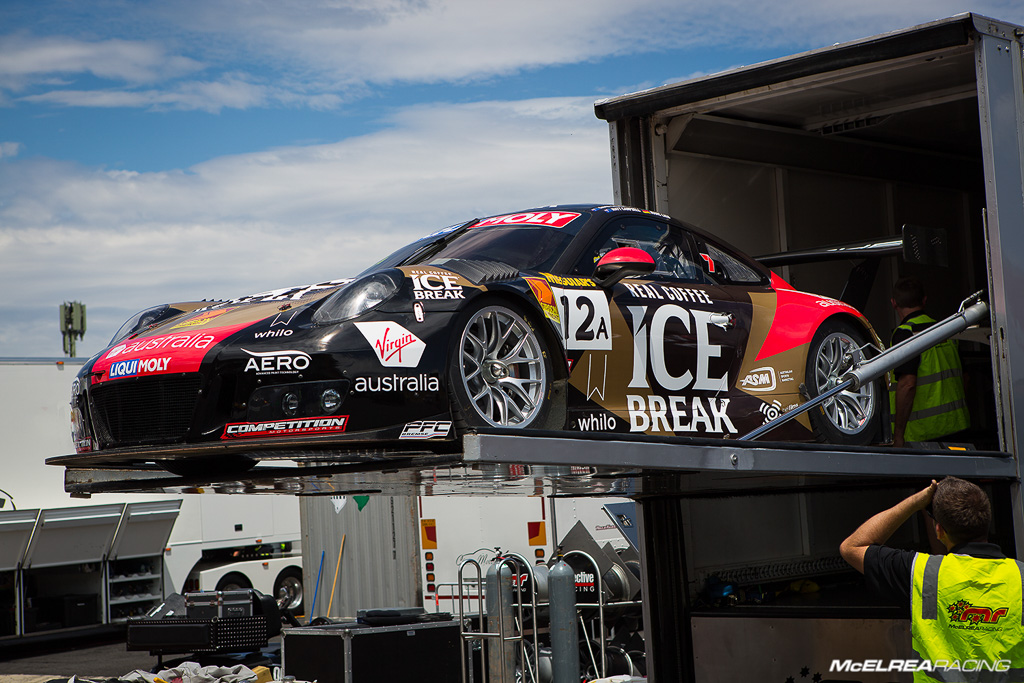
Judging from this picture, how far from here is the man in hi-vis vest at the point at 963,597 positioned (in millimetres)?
3615

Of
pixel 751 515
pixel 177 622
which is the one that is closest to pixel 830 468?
pixel 751 515

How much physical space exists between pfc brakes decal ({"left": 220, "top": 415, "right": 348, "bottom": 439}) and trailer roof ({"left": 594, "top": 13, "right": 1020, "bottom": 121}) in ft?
10.5

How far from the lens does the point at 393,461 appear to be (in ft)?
14.5

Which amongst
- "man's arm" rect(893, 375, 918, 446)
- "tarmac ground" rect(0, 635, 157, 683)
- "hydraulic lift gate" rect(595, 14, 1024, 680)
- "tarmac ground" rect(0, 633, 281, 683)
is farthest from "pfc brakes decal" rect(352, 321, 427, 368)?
"tarmac ground" rect(0, 635, 157, 683)

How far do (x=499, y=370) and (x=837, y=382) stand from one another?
2272 mm

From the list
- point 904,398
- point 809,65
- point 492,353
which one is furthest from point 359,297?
point 904,398

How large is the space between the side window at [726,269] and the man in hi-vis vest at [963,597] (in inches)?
88.3

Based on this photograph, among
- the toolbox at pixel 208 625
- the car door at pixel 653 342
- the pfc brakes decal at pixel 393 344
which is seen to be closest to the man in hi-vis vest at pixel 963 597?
the car door at pixel 653 342

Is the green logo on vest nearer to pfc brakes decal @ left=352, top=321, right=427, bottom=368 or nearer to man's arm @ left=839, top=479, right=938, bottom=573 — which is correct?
man's arm @ left=839, top=479, right=938, bottom=573

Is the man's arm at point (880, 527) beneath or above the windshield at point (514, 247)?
beneath

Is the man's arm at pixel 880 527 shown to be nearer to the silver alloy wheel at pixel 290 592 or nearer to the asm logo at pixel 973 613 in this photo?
the asm logo at pixel 973 613

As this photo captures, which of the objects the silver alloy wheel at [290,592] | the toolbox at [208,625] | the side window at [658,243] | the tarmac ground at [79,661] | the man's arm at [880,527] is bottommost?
the tarmac ground at [79,661]

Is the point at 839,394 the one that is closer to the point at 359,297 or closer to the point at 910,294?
the point at 910,294

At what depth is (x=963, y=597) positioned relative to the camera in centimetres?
366
